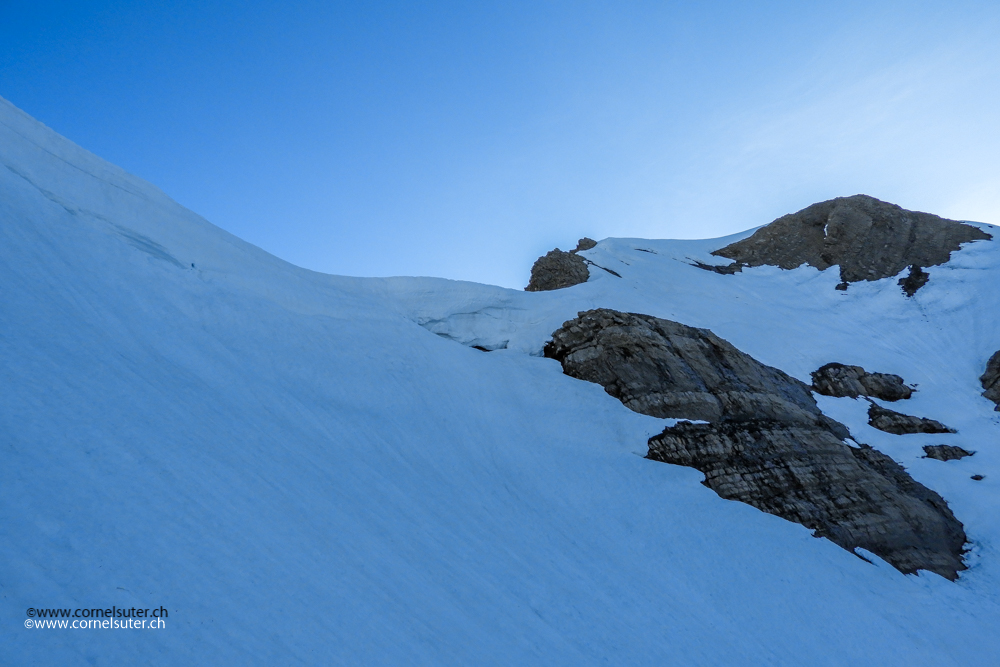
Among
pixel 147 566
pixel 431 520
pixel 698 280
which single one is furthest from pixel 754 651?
pixel 698 280

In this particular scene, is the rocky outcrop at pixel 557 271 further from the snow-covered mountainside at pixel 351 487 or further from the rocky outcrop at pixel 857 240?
the rocky outcrop at pixel 857 240

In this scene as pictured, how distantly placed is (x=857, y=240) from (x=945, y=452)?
19982mm

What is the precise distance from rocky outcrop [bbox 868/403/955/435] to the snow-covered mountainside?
39 centimetres

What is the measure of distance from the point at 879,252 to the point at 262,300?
36.6m

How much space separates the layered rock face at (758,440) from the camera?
57.4 feet

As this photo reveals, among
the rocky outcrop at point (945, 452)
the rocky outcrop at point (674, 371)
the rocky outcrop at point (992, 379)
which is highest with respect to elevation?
the rocky outcrop at point (674, 371)

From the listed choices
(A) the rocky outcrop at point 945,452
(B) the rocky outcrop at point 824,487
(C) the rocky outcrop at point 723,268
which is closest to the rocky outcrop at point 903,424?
(A) the rocky outcrop at point 945,452

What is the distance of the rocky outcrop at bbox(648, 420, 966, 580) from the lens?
17.2 metres

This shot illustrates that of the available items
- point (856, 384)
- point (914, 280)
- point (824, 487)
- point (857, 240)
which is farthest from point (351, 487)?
point (857, 240)

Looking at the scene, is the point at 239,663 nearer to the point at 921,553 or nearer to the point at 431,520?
the point at 431,520

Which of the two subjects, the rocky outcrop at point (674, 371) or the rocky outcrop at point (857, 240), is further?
the rocky outcrop at point (857, 240)

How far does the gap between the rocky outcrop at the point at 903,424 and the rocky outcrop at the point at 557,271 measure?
15431 mm

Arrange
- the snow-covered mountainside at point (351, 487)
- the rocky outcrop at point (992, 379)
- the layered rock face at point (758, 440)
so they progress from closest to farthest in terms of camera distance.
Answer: the snow-covered mountainside at point (351, 487), the layered rock face at point (758, 440), the rocky outcrop at point (992, 379)

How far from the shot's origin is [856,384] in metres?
25.1
